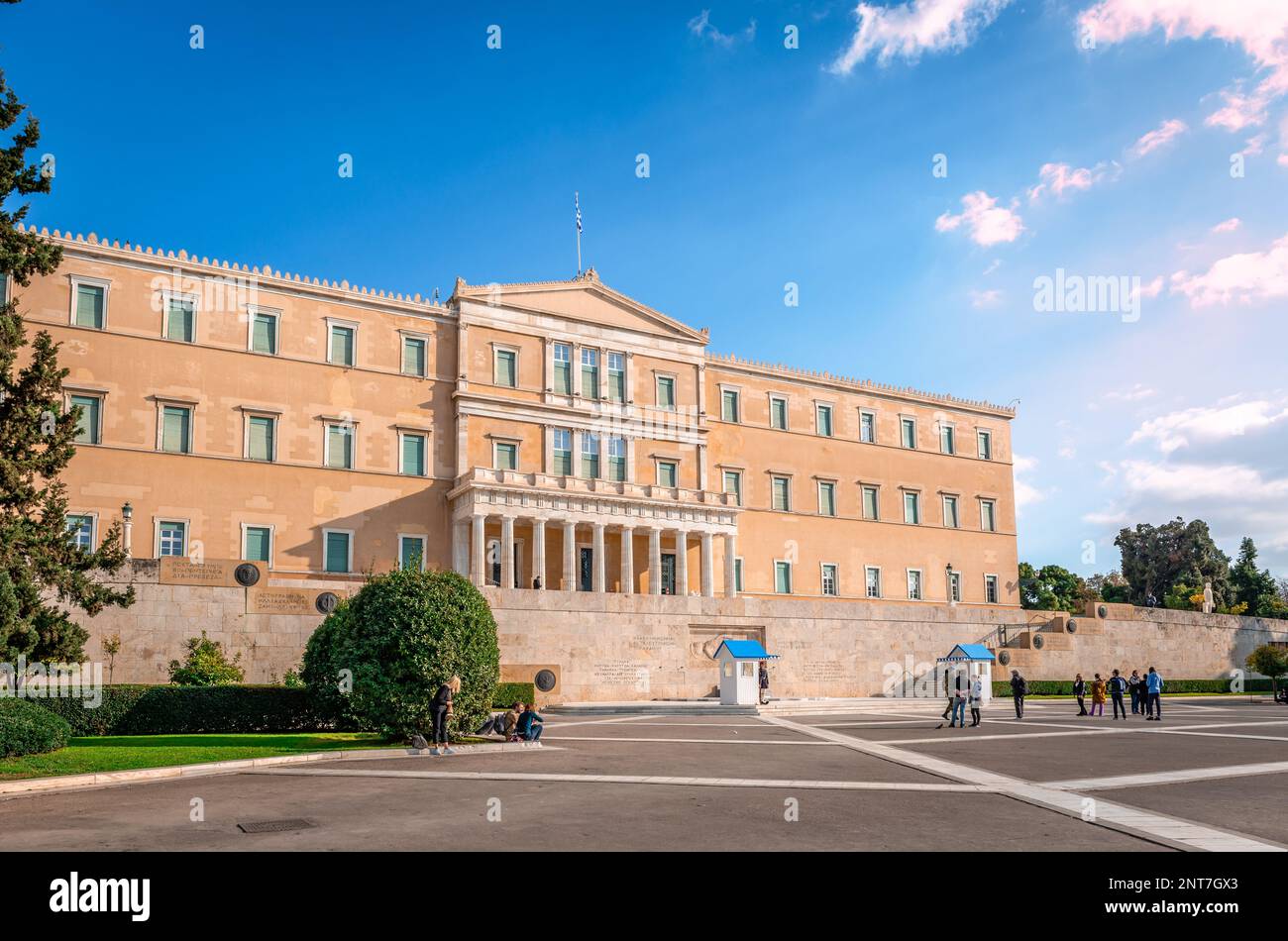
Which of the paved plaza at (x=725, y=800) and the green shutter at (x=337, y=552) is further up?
the green shutter at (x=337, y=552)

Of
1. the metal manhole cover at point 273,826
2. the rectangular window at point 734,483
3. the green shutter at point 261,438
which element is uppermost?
the green shutter at point 261,438

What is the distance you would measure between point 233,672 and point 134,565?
15.9 feet

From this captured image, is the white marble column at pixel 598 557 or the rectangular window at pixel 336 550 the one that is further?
the white marble column at pixel 598 557

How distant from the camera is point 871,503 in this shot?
58.3 meters

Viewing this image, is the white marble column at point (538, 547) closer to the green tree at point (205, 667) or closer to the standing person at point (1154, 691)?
the green tree at point (205, 667)

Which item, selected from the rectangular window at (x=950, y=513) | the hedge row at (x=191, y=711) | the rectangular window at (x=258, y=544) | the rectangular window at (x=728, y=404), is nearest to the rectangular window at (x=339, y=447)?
the rectangular window at (x=258, y=544)

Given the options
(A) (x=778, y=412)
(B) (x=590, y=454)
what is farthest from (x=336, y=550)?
(A) (x=778, y=412)

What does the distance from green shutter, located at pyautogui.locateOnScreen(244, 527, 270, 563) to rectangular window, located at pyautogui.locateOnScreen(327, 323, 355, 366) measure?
8.04 metres

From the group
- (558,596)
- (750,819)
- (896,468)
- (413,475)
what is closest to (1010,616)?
(896,468)

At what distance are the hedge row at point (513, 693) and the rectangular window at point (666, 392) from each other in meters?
22.2

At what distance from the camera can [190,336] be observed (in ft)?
136

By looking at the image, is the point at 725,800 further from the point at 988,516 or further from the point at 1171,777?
the point at 988,516

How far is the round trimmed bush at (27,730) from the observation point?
53.8 ft

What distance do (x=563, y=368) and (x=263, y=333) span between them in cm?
1384
